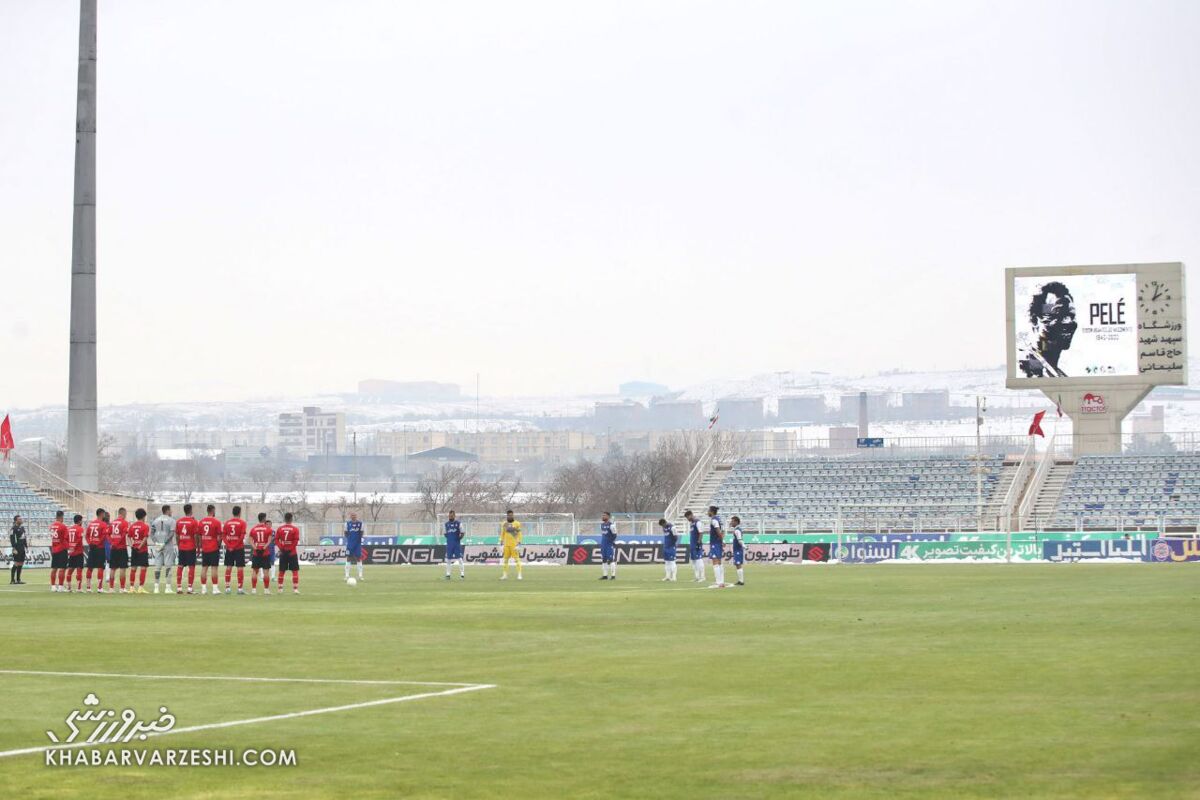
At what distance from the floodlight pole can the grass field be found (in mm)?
33265

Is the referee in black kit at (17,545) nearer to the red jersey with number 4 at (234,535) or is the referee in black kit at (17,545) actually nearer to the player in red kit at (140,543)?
the player in red kit at (140,543)

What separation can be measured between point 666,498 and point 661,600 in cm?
10045

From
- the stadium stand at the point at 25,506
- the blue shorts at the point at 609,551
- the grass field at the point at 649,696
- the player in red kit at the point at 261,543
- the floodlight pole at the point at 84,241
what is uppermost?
the floodlight pole at the point at 84,241

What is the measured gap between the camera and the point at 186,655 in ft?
74.2

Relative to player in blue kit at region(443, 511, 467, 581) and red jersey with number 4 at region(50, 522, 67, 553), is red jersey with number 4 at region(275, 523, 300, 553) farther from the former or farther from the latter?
player in blue kit at region(443, 511, 467, 581)

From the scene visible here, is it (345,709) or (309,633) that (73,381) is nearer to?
(309,633)

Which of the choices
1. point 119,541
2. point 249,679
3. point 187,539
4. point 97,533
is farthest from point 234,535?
point 249,679

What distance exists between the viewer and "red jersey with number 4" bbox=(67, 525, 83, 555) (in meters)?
41.3

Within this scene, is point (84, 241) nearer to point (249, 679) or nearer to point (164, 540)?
point (164, 540)

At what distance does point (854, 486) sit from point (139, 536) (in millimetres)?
49477

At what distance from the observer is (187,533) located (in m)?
40.3

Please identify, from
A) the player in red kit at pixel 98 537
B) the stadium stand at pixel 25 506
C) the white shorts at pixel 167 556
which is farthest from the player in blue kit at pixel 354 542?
the stadium stand at pixel 25 506

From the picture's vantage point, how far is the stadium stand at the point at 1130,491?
73.6 m

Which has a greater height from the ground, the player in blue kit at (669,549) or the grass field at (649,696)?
the player in blue kit at (669,549)
